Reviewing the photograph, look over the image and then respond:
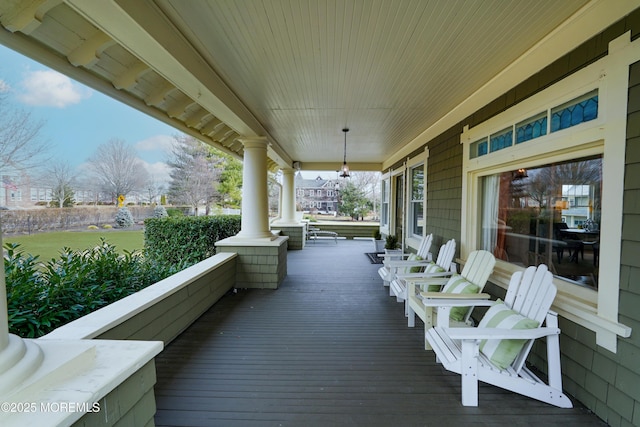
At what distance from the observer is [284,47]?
8.00 ft

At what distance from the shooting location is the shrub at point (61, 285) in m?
2.00

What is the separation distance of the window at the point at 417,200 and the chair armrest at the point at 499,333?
3747 millimetres

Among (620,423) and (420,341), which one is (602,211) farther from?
(420,341)

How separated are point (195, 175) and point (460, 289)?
1607 cm

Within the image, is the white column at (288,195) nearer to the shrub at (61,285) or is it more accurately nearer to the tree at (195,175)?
the shrub at (61,285)

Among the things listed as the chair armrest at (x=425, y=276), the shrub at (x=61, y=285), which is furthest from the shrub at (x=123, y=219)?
the chair armrest at (x=425, y=276)


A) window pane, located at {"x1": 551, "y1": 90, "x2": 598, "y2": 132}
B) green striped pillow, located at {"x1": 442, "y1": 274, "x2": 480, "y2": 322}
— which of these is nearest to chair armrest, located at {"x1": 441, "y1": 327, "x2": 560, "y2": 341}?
green striped pillow, located at {"x1": 442, "y1": 274, "x2": 480, "y2": 322}

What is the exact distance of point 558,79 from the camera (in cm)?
221

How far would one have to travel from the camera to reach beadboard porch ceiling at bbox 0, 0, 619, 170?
1875 millimetres

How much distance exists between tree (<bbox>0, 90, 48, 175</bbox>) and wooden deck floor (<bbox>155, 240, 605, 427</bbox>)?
2474 millimetres

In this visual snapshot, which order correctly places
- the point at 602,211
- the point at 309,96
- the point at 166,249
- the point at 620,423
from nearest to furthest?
1. the point at 620,423
2. the point at 602,211
3. the point at 309,96
4. the point at 166,249

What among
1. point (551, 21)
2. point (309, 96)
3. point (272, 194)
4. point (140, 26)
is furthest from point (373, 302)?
point (272, 194)

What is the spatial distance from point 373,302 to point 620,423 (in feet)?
8.39

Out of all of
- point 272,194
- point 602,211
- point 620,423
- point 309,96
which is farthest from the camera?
point 272,194
